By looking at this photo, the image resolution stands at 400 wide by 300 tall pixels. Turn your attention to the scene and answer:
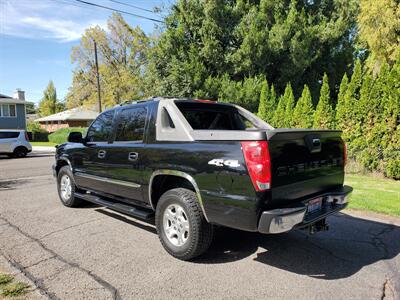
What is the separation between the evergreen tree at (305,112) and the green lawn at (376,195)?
346 cm

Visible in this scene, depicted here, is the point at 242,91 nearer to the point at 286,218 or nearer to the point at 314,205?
the point at 314,205

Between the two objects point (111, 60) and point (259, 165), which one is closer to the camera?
point (259, 165)

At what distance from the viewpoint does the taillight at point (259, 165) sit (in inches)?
123

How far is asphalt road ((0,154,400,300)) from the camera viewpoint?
3215 millimetres

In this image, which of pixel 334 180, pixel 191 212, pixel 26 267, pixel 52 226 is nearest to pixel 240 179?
pixel 191 212

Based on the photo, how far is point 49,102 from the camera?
7031 cm

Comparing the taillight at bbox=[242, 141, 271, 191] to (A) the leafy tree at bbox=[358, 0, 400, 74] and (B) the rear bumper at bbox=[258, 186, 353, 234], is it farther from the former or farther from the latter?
(A) the leafy tree at bbox=[358, 0, 400, 74]

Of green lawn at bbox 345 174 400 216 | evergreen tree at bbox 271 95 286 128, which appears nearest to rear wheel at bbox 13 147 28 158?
evergreen tree at bbox 271 95 286 128

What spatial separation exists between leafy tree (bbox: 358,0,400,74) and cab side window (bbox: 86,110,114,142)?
41.6 ft

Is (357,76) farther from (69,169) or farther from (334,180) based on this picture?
(69,169)

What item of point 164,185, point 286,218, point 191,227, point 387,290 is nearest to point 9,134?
point 164,185

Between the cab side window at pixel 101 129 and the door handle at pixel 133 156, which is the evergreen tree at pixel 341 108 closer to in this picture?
the cab side window at pixel 101 129

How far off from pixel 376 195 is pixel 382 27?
1009cm

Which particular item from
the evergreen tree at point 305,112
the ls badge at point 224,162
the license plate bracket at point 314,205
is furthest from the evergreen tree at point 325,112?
the ls badge at point 224,162
